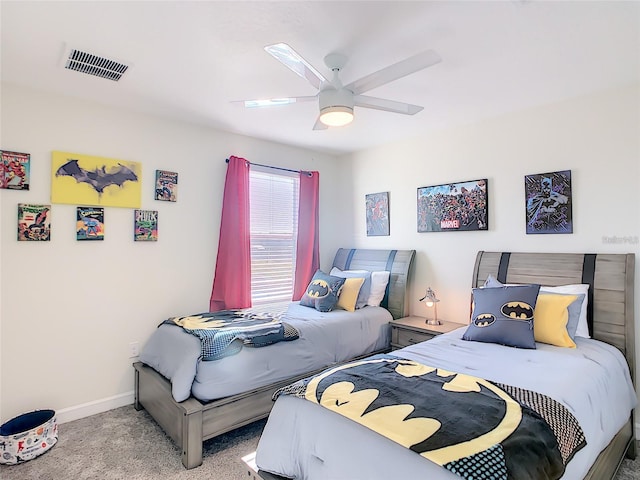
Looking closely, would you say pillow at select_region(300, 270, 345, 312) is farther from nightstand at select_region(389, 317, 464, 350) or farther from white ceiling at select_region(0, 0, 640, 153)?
white ceiling at select_region(0, 0, 640, 153)

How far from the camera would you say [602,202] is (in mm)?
2562

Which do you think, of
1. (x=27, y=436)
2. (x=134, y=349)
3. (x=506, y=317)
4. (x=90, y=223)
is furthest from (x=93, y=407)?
(x=506, y=317)

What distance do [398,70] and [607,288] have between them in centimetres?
210

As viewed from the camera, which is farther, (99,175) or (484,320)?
(99,175)

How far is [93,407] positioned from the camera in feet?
9.09

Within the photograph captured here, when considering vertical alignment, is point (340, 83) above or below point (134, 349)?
above

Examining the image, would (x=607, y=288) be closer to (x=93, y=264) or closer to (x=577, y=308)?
(x=577, y=308)

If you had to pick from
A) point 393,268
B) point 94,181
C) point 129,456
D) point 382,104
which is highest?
point 382,104

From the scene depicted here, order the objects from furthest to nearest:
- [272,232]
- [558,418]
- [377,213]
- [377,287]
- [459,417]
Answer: [377,213] < [272,232] < [377,287] < [558,418] < [459,417]

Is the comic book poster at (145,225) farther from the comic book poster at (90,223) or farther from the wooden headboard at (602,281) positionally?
the wooden headboard at (602,281)

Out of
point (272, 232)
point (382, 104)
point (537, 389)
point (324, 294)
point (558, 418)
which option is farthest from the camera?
Result: point (272, 232)

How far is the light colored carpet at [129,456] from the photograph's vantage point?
2.04m

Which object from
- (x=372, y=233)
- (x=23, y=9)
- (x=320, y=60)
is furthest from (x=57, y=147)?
(x=372, y=233)

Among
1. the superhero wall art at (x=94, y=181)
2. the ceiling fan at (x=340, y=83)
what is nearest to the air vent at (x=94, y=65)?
the superhero wall art at (x=94, y=181)
